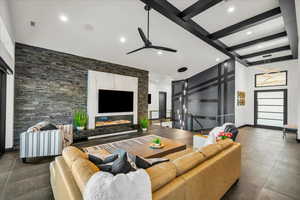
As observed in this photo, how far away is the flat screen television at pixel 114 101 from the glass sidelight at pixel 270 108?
23.0ft

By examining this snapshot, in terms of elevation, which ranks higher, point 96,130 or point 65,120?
point 65,120

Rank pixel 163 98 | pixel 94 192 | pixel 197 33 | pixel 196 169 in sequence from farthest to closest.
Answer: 1. pixel 163 98
2. pixel 197 33
3. pixel 196 169
4. pixel 94 192

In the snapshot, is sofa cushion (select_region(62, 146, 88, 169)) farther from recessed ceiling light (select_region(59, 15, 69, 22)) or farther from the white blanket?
recessed ceiling light (select_region(59, 15, 69, 22))

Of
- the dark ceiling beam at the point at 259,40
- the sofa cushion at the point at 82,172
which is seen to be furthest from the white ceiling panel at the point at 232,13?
the sofa cushion at the point at 82,172

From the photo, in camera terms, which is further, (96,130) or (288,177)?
(96,130)

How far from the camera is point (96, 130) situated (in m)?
5.12

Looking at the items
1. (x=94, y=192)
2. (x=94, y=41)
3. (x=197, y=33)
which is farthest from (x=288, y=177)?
(x=94, y=41)

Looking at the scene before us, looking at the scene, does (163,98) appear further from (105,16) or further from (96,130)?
(105,16)

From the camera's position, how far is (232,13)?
344cm

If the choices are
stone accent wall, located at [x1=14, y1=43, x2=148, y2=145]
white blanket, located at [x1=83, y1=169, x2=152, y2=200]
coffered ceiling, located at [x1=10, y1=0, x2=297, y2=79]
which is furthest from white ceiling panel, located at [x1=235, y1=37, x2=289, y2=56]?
white blanket, located at [x1=83, y1=169, x2=152, y2=200]

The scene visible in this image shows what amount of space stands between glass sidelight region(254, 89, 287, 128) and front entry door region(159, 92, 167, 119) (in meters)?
6.22

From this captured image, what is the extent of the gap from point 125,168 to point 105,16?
346cm

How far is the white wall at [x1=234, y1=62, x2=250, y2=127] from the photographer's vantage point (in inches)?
266

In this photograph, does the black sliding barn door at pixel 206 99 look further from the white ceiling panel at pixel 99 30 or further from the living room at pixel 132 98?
the white ceiling panel at pixel 99 30
